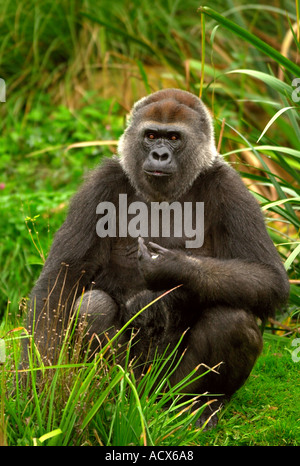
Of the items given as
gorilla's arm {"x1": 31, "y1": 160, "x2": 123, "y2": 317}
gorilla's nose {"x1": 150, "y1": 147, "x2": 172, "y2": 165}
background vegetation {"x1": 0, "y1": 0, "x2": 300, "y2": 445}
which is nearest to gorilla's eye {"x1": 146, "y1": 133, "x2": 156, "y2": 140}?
gorilla's nose {"x1": 150, "y1": 147, "x2": 172, "y2": 165}

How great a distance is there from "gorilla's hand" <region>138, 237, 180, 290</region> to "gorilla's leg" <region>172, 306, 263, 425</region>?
30cm

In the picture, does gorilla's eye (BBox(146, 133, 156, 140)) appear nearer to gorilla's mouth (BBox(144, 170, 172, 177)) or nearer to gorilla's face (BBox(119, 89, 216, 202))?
gorilla's face (BBox(119, 89, 216, 202))

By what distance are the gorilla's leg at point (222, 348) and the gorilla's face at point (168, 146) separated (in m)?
0.76

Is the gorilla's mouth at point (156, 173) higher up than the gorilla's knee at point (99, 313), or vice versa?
the gorilla's mouth at point (156, 173)

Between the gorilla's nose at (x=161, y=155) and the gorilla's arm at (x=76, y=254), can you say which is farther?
the gorilla's arm at (x=76, y=254)

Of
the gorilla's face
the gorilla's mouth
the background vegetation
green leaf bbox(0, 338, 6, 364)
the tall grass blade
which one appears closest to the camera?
green leaf bbox(0, 338, 6, 364)

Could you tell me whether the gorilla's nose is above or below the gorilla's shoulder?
above

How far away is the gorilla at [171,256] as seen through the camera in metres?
3.65

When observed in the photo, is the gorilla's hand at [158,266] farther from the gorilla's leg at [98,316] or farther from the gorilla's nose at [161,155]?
the gorilla's nose at [161,155]

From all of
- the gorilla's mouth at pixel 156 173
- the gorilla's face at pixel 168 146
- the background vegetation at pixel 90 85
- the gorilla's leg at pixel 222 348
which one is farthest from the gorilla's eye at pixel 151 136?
the background vegetation at pixel 90 85

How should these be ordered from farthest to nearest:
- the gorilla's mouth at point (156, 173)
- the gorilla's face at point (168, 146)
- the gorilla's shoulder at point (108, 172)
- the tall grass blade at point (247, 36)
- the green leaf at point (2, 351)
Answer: the tall grass blade at point (247, 36) < the gorilla's shoulder at point (108, 172) < the gorilla's face at point (168, 146) < the gorilla's mouth at point (156, 173) < the green leaf at point (2, 351)

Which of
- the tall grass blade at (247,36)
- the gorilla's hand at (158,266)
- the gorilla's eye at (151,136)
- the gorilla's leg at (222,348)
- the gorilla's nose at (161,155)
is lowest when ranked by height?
the gorilla's leg at (222,348)

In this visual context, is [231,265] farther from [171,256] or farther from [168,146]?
[168,146]

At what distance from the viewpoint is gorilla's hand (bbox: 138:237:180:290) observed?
3.58 m
